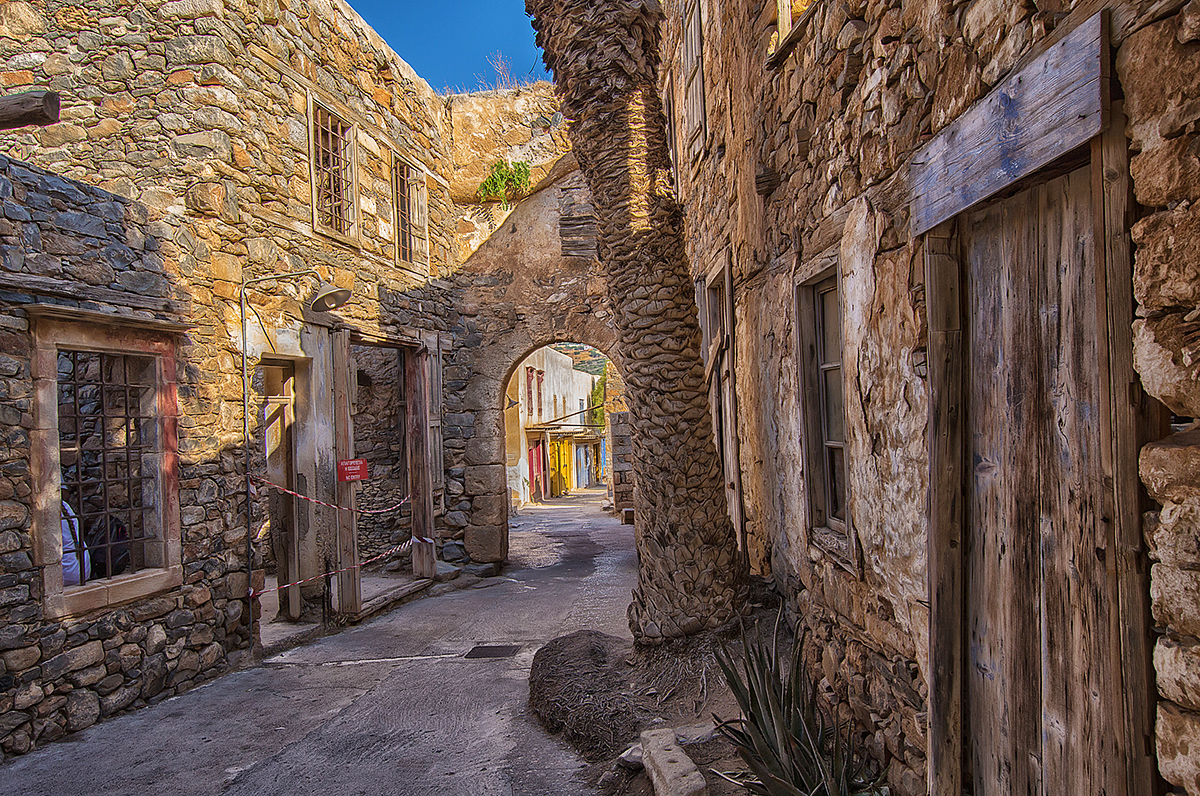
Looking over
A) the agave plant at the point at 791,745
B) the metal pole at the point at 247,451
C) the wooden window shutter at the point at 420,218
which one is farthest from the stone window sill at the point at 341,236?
the agave plant at the point at 791,745

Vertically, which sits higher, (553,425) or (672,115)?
(672,115)

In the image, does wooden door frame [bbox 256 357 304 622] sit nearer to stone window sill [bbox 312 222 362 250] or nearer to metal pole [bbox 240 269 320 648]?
metal pole [bbox 240 269 320 648]

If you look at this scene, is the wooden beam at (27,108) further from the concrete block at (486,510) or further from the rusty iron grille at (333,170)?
the concrete block at (486,510)

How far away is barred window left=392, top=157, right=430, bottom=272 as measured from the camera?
9.72 metres

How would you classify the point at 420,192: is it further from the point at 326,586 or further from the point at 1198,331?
the point at 1198,331

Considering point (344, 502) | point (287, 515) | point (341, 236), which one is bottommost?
point (287, 515)

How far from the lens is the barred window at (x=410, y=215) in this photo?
31.9 ft

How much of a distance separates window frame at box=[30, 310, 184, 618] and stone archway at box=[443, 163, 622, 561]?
4.90m

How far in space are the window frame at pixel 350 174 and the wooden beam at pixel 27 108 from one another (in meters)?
4.70

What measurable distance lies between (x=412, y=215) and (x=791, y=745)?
8.65 metres

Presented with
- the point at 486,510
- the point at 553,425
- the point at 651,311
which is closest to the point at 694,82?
the point at 651,311

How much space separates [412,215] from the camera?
996cm

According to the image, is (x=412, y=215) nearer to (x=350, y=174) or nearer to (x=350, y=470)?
(x=350, y=174)

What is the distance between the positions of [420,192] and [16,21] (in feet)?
14.7
